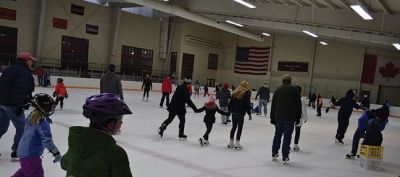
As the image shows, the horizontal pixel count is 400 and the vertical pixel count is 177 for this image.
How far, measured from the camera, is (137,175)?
459 centimetres

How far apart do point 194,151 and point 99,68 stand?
22541 millimetres

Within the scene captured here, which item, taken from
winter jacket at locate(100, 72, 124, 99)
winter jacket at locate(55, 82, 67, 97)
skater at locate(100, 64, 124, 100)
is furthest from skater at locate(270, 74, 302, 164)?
winter jacket at locate(55, 82, 67, 97)

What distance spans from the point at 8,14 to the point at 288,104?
21879mm

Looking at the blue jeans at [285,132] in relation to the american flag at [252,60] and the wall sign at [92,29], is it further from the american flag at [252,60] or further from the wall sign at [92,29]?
the american flag at [252,60]

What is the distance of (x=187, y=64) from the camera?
3244cm

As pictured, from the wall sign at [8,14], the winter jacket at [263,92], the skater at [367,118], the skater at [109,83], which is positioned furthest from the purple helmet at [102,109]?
the wall sign at [8,14]

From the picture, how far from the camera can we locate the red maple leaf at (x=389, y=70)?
26.6m

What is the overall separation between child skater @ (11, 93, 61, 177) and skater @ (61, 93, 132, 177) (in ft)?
5.28

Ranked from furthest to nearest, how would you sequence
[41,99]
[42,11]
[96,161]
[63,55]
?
1. [63,55]
2. [42,11]
3. [41,99]
4. [96,161]

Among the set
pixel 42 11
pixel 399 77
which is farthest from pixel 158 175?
pixel 399 77

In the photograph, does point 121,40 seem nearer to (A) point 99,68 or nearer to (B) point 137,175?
(A) point 99,68

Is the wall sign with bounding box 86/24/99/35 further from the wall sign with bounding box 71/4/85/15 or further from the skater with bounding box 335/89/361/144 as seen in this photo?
the skater with bounding box 335/89/361/144

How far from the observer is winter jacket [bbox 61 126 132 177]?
161 cm

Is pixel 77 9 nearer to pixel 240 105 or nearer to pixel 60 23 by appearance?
pixel 60 23
